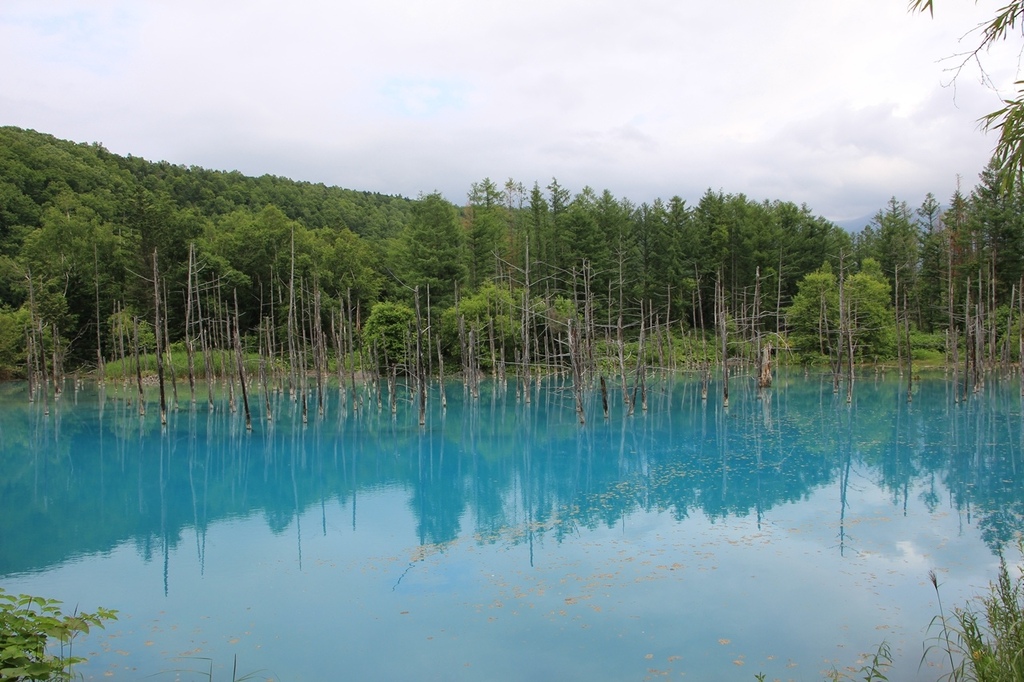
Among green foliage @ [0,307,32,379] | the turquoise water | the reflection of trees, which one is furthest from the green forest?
the turquoise water

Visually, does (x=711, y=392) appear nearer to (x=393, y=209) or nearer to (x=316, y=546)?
(x=316, y=546)

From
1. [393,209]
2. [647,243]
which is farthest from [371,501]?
[393,209]

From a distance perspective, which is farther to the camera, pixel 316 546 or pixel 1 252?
pixel 1 252

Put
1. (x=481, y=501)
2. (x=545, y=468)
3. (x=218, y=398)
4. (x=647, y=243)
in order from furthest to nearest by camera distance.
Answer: (x=647, y=243) → (x=218, y=398) → (x=545, y=468) → (x=481, y=501)

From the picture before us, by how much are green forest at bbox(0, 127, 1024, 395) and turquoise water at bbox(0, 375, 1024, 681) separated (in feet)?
49.5

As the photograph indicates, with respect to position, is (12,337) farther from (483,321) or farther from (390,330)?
(483,321)

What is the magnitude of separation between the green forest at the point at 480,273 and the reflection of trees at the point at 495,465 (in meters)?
10.3

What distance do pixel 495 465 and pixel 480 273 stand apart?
29296 millimetres

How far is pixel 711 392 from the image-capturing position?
3048cm

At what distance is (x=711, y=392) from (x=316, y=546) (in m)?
22.8

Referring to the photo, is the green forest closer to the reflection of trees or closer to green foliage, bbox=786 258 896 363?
green foliage, bbox=786 258 896 363

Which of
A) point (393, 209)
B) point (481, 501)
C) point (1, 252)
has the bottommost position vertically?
point (481, 501)

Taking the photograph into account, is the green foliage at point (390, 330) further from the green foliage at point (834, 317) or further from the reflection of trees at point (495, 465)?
the green foliage at point (834, 317)

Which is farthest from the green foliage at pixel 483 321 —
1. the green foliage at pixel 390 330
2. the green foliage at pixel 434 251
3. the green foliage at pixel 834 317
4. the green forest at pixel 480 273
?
the green foliage at pixel 834 317
